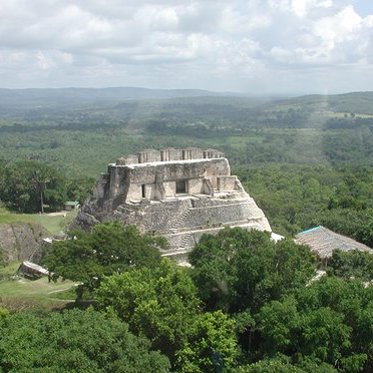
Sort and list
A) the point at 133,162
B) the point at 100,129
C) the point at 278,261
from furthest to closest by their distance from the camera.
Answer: the point at 100,129 → the point at 133,162 → the point at 278,261

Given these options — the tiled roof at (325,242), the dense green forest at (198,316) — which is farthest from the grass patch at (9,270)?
the tiled roof at (325,242)

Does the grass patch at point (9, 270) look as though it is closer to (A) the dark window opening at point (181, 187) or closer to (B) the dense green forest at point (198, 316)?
(A) the dark window opening at point (181, 187)

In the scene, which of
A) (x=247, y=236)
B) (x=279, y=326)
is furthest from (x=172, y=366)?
(x=247, y=236)

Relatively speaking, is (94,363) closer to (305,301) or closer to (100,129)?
(305,301)

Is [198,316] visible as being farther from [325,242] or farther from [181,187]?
[325,242]

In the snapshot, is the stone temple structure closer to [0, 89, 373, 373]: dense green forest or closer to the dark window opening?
the dark window opening

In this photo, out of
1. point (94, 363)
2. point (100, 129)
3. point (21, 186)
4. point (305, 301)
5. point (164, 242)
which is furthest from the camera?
point (100, 129)
